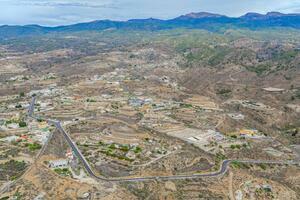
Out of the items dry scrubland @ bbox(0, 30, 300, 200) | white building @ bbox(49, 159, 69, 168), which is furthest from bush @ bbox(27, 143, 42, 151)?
white building @ bbox(49, 159, 69, 168)

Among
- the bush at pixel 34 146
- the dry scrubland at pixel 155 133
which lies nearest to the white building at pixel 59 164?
the dry scrubland at pixel 155 133

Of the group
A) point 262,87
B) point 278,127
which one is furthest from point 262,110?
point 262,87

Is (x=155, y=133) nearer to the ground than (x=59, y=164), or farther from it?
nearer to the ground

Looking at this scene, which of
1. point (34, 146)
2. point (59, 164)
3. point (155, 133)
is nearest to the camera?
point (59, 164)

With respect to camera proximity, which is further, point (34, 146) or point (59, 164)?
point (34, 146)

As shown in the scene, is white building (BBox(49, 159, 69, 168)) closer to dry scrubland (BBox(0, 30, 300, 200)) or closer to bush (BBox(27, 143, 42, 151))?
dry scrubland (BBox(0, 30, 300, 200))

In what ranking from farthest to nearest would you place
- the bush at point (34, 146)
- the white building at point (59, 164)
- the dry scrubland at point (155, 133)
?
the bush at point (34, 146) → the white building at point (59, 164) → the dry scrubland at point (155, 133)

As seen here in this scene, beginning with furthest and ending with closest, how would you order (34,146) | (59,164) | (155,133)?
(155,133) < (34,146) < (59,164)

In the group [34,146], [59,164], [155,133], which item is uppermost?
[59,164]

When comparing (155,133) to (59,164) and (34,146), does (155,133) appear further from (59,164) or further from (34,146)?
(34,146)

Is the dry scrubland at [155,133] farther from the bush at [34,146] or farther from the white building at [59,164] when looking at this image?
the white building at [59,164]

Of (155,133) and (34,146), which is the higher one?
(34,146)

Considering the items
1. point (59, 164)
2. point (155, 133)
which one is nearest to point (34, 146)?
point (59, 164)
